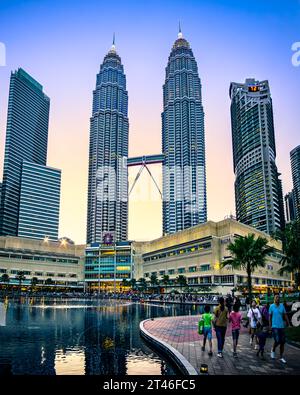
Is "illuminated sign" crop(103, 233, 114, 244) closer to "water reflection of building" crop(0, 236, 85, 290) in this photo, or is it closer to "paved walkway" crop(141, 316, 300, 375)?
"water reflection of building" crop(0, 236, 85, 290)

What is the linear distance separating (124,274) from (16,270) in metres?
46.1

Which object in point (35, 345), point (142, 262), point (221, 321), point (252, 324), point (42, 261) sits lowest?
point (35, 345)

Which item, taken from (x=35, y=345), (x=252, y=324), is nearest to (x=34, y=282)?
(x=35, y=345)

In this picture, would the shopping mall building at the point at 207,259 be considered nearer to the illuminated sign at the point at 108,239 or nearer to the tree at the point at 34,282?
the illuminated sign at the point at 108,239

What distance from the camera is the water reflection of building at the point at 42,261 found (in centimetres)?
14150

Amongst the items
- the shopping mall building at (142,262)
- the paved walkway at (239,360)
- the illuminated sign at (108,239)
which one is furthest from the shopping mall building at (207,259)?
the paved walkway at (239,360)

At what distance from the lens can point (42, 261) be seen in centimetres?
15050

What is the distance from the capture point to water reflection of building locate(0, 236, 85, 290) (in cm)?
14150

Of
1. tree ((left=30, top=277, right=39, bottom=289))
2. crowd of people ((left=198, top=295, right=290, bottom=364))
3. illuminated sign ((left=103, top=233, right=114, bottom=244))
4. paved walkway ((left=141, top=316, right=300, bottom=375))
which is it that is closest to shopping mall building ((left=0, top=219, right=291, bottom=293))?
illuminated sign ((left=103, top=233, right=114, bottom=244))

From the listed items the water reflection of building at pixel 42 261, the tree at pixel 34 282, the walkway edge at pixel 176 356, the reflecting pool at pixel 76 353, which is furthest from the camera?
the water reflection of building at pixel 42 261

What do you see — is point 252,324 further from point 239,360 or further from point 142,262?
point 142,262

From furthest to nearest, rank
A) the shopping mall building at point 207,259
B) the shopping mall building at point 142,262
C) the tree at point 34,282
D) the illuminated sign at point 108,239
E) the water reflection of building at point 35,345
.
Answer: the illuminated sign at point 108,239 → the tree at point 34,282 → the shopping mall building at point 142,262 → the shopping mall building at point 207,259 → the water reflection of building at point 35,345

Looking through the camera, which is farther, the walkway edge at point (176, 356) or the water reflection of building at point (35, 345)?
the water reflection of building at point (35, 345)

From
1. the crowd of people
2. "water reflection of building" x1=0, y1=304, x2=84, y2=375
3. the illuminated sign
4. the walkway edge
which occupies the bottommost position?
"water reflection of building" x1=0, y1=304, x2=84, y2=375
